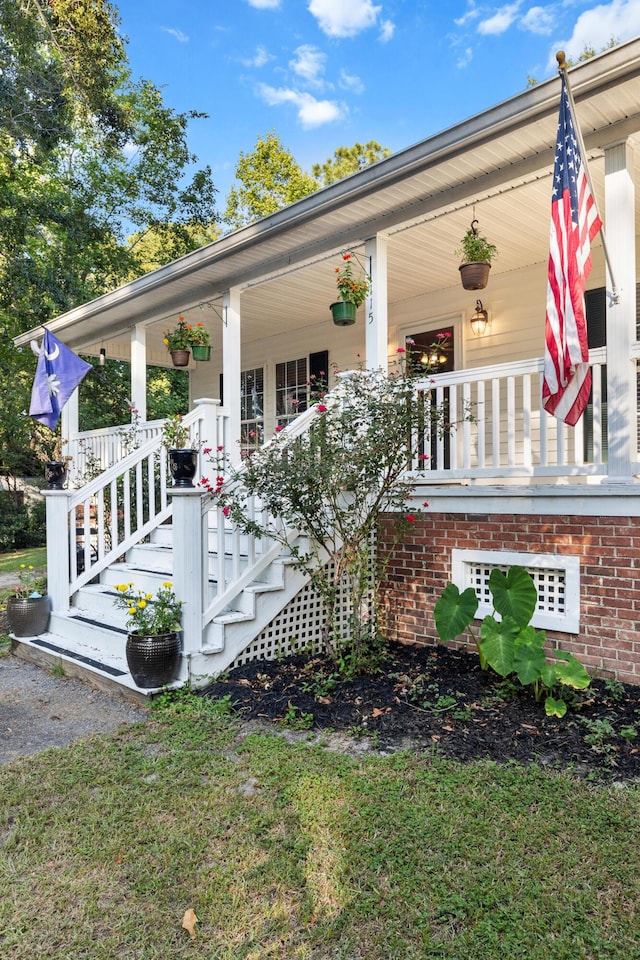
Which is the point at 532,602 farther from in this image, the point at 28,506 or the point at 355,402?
the point at 28,506

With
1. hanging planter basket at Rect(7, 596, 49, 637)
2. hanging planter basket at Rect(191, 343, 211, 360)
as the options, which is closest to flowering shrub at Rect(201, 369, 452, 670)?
hanging planter basket at Rect(7, 596, 49, 637)

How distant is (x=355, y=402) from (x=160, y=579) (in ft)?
7.60

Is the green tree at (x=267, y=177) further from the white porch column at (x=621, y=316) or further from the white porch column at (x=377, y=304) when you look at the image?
the white porch column at (x=621, y=316)

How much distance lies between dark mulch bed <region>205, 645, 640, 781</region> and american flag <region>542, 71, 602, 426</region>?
6.59 feet

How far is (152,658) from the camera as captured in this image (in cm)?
411

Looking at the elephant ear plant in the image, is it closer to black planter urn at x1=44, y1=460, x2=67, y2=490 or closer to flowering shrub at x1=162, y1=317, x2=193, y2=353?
black planter urn at x1=44, y1=460, x2=67, y2=490

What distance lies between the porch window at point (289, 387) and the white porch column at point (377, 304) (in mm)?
3737

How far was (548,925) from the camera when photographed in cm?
201

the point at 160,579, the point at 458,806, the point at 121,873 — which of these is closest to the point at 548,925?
the point at 458,806

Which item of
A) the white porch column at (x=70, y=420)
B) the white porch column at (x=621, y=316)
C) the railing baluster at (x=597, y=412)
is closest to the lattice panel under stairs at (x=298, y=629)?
the railing baluster at (x=597, y=412)

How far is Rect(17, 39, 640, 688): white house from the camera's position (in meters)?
4.09

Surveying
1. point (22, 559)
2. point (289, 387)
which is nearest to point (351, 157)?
point (289, 387)

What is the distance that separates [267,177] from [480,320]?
18.6 m

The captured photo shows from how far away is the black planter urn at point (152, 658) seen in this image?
411 centimetres
